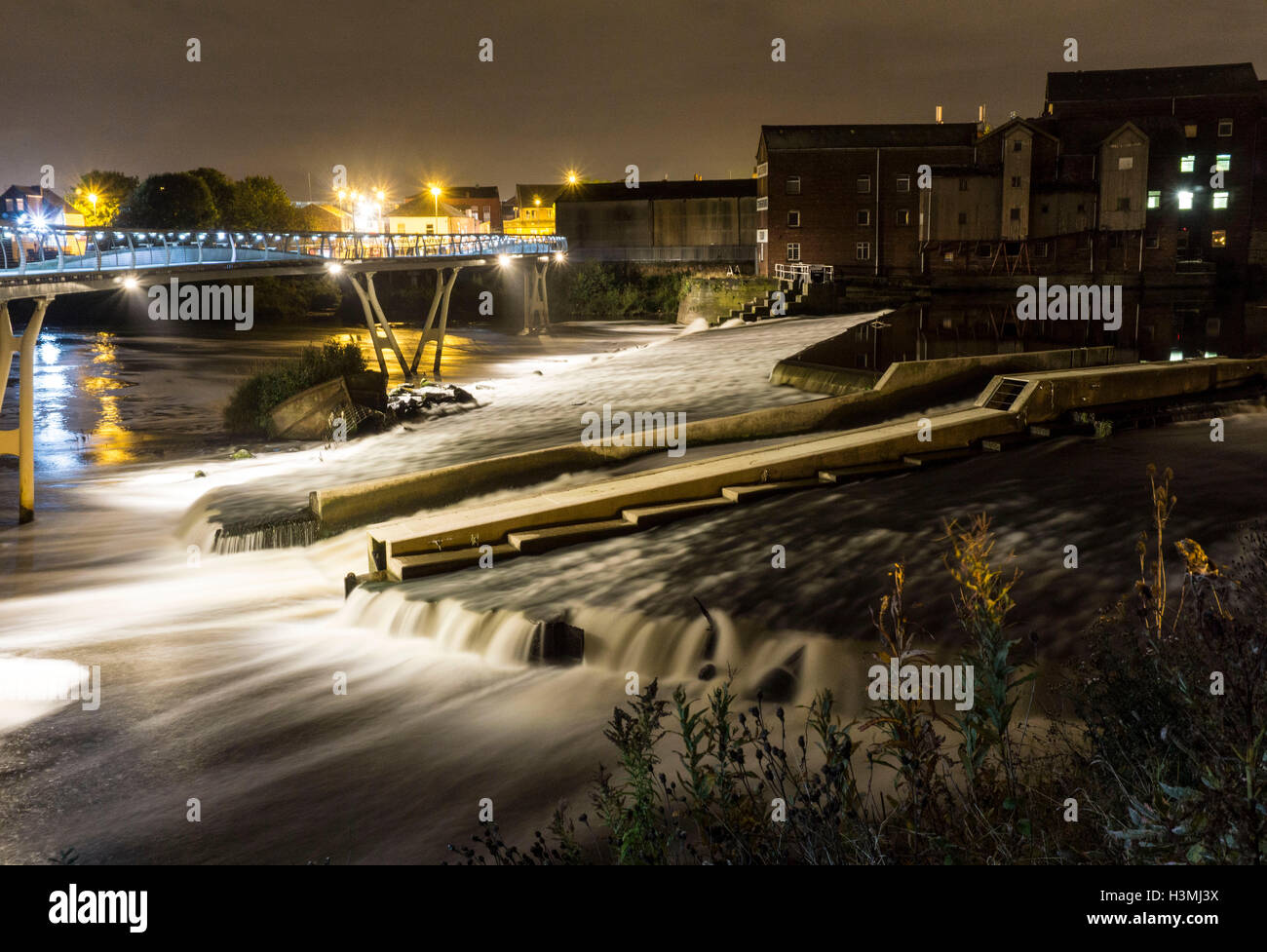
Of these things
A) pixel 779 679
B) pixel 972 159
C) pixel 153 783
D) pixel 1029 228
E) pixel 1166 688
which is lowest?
pixel 153 783

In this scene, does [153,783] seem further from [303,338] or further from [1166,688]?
[303,338]

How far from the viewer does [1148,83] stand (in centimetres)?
→ 5494

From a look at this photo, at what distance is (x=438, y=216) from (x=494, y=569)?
101 metres

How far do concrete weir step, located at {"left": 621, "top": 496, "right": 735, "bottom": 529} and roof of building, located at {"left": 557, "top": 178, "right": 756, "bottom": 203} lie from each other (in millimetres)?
54945

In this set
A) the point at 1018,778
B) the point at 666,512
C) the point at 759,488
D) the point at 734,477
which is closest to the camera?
the point at 1018,778

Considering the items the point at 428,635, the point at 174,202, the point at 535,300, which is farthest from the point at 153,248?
the point at 174,202

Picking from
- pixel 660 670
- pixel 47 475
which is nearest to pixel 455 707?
pixel 660 670

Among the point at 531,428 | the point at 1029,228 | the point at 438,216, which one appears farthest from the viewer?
the point at 438,216

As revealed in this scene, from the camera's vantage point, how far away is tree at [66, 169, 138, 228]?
95.1 m

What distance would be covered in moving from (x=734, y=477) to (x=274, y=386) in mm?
16423

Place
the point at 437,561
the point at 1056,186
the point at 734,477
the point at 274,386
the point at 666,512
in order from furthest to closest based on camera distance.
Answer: the point at 1056,186 < the point at 274,386 < the point at 734,477 < the point at 666,512 < the point at 437,561

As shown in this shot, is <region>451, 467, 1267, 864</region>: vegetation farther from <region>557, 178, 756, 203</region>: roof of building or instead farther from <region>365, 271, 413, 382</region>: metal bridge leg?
<region>557, 178, 756, 203</region>: roof of building

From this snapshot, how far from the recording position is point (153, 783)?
7.45m

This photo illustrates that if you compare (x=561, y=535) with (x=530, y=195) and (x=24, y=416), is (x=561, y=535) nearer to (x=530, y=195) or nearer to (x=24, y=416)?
(x=24, y=416)
